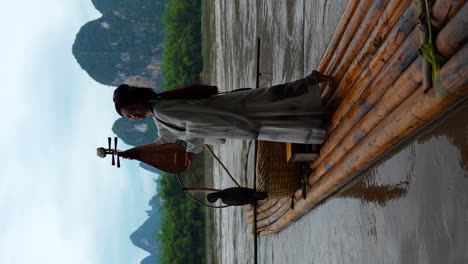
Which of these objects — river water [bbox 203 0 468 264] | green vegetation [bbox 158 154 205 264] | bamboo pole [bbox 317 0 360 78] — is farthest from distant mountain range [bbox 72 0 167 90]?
bamboo pole [bbox 317 0 360 78]

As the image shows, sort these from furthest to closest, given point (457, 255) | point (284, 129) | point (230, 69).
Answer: point (230, 69), point (284, 129), point (457, 255)

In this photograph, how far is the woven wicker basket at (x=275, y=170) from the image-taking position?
141 inches

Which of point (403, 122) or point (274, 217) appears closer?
point (403, 122)

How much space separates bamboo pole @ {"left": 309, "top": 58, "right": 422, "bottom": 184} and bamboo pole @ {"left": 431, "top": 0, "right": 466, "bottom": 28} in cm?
19

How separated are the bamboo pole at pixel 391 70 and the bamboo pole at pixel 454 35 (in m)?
0.20

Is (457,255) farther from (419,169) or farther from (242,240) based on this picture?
(242,240)

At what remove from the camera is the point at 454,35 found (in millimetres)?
1663

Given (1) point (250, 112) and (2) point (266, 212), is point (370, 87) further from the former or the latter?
(2) point (266, 212)

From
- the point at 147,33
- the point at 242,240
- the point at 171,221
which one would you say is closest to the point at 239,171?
the point at 242,240

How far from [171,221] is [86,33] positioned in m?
42.8

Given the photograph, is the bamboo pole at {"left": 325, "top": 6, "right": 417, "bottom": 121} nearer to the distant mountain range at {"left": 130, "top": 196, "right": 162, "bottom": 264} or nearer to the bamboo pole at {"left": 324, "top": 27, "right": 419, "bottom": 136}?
the bamboo pole at {"left": 324, "top": 27, "right": 419, "bottom": 136}

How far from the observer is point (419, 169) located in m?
2.17

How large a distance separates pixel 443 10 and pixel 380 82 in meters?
0.59

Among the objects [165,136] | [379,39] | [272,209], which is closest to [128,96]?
[165,136]
